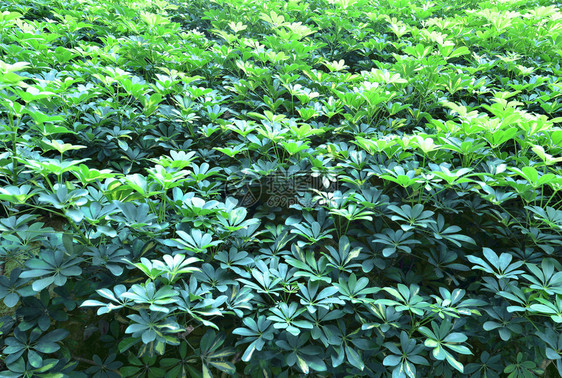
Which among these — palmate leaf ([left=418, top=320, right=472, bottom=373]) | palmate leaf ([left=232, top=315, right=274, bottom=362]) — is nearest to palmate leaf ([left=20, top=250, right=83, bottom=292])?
palmate leaf ([left=232, top=315, right=274, bottom=362])

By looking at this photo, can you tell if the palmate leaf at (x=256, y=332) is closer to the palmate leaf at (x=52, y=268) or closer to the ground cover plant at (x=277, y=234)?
the ground cover plant at (x=277, y=234)

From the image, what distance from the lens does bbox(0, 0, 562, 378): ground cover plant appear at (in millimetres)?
1206

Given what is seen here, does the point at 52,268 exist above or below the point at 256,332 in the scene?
above

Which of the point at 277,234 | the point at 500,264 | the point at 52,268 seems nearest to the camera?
the point at 52,268

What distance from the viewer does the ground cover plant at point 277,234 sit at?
121cm

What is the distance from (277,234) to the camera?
1.50 m

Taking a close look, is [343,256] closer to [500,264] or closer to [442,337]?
[442,337]

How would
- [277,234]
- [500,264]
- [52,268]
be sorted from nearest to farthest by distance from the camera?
[52,268] < [500,264] < [277,234]

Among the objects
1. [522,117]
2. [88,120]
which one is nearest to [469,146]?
[522,117]

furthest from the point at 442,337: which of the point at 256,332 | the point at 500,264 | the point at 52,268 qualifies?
the point at 52,268

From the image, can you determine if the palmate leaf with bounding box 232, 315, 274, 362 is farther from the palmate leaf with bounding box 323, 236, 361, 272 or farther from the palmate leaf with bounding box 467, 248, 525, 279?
the palmate leaf with bounding box 467, 248, 525, 279

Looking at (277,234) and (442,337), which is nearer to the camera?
(442,337)

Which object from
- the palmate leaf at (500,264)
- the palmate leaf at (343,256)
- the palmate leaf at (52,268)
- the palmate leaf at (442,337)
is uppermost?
the palmate leaf at (52,268)

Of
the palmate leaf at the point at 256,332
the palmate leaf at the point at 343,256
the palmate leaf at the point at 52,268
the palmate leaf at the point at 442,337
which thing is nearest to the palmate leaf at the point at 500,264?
the palmate leaf at the point at 442,337
